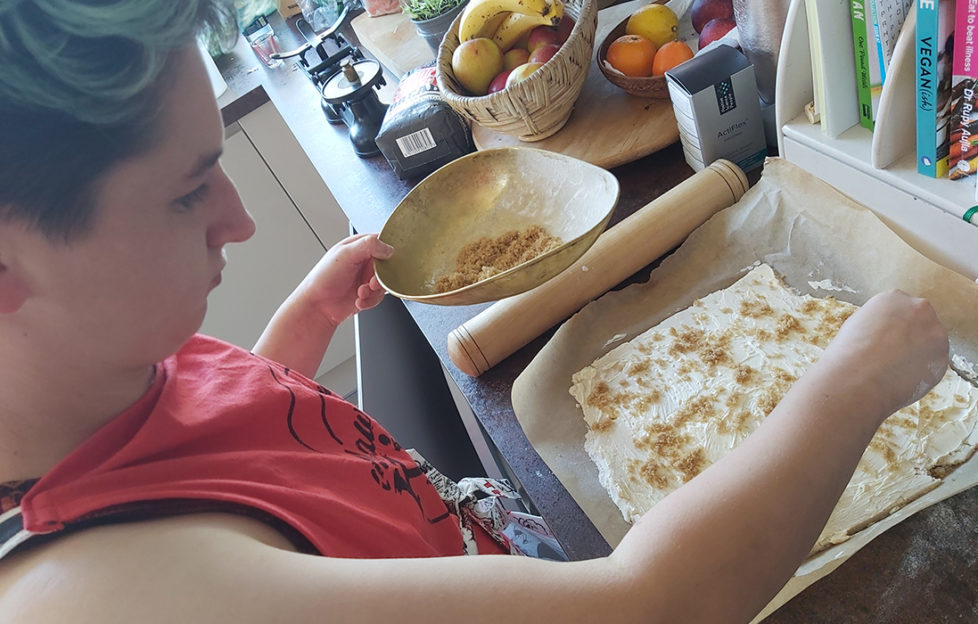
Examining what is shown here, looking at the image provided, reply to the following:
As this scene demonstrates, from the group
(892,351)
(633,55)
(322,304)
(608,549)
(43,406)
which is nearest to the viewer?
(43,406)

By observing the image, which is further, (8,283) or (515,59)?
(515,59)

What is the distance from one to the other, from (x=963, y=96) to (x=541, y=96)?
608 millimetres

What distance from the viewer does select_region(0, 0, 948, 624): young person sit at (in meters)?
0.39

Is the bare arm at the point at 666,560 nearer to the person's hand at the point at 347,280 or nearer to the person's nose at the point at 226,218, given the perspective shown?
the person's nose at the point at 226,218

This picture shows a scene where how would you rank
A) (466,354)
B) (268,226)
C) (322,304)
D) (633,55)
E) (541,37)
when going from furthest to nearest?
(268,226), (541,37), (633,55), (322,304), (466,354)

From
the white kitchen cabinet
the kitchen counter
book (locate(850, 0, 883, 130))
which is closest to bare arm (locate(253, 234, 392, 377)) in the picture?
the kitchen counter

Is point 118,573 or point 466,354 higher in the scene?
point 118,573

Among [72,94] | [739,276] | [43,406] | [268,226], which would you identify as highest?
[72,94]

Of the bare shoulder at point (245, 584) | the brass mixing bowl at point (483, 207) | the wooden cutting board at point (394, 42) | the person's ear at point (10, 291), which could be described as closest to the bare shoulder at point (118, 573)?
the bare shoulder at point (245, 584)

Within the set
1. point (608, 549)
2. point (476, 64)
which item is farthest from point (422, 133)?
point (608, 549)

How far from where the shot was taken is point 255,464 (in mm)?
545

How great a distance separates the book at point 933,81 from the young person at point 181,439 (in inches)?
7.8

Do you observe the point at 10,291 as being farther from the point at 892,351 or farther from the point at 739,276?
the point at 739,276

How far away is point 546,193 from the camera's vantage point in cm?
100
